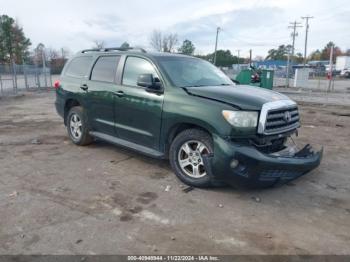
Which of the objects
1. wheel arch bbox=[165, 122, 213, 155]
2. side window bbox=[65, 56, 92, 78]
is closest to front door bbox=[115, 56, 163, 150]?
wheel arch bbox=[165, 122, 213, 155]

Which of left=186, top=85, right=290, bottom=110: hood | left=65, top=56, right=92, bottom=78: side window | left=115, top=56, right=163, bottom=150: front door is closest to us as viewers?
left=186, top=85, right=290, bottom=110: hood

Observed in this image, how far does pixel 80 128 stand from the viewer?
645 centimetres

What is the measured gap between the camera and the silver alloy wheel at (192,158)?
4.37 metres

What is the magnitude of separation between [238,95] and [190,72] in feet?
3.81

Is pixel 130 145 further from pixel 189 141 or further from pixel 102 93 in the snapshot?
pixel 189 141

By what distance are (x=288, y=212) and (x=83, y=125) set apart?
407cm

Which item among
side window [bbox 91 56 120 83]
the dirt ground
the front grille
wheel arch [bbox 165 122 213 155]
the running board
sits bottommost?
the dirt ground

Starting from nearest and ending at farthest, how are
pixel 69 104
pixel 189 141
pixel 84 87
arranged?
pixel 189 141 → pixel 84 87 → pixel 69 104

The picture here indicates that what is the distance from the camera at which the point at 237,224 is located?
11.7 feet

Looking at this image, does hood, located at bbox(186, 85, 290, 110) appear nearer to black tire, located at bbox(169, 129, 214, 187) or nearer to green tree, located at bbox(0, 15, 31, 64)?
black tire, located at bbox(169, 129, 214, 187)

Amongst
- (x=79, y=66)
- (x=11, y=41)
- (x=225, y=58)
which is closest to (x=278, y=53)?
(x=225, y=58)

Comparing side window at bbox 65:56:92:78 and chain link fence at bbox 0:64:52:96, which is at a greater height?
side window at bbox 65:56:92:78

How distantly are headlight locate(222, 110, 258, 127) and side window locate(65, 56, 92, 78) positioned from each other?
3304 mm

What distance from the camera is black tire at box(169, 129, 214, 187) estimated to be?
4.25 meters
